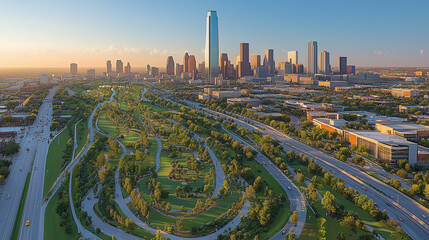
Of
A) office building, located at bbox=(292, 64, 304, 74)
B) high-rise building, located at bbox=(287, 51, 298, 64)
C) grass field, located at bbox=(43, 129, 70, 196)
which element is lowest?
grass field, located at bbox=(43, 129, 70, 196)

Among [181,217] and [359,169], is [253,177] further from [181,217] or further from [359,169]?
[359,169]

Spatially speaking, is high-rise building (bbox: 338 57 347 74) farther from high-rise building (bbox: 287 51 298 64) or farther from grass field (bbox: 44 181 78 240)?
grass field (bbox: 44 181 78 240)

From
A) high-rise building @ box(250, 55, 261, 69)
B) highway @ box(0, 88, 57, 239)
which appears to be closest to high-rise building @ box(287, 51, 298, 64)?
high-rise building @ box(250, 55, 261, 69)

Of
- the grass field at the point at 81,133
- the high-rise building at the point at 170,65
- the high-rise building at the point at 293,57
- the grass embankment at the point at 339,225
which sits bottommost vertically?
the grass embankment at the point at 339,225

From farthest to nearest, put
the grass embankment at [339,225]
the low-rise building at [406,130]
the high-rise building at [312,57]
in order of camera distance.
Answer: the high-rise building at [312,57]
the low-rise building at [406,130]
the grass embankment at [339,225]

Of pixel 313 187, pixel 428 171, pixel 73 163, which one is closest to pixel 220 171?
pixel 313 187

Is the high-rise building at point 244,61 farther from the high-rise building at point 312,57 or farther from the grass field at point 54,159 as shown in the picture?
the grass field at point 54,159

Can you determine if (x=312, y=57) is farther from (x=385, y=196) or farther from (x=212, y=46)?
(x=385, y=196)

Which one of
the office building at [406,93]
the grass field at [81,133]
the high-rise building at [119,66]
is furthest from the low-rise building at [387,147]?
the high-rise building at [119,66]
